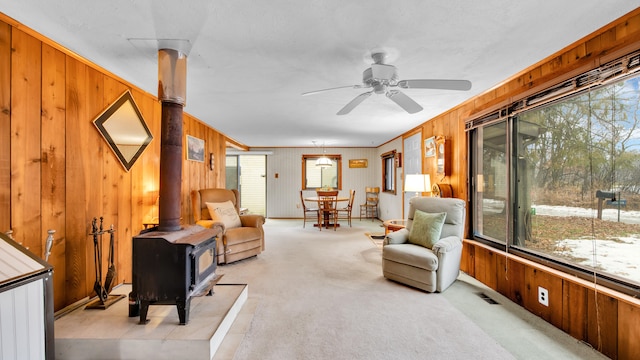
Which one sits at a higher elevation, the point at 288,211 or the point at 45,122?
the point at 45,122

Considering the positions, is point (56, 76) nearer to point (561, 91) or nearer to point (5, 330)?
point (5, 330)

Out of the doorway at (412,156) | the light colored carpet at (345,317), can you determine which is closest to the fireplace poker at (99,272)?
the light colored carpet at (345,317)

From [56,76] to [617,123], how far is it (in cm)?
406

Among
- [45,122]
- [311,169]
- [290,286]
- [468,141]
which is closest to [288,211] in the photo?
[311,169]

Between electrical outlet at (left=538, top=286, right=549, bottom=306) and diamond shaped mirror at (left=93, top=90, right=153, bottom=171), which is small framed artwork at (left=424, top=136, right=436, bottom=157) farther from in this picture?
diamond shaped mirror at (left=93, top=90, right=153, bottom=171)

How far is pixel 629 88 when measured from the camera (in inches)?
69.2

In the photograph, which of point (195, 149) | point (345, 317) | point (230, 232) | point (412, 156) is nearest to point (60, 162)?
point (230, 232)

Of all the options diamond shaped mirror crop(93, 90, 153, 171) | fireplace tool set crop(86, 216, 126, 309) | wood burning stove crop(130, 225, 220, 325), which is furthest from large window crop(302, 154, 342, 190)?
wood burning stove crop(130, 225, 220, 325)

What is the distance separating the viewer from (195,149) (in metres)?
4.52

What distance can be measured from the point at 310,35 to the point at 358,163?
6.35 m

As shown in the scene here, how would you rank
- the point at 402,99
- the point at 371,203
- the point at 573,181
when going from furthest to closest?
the point at 371,203
the point at 402,99
the point at 573,181

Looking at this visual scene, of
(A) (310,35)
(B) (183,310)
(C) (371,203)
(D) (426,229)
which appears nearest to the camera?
(A) (310,35)

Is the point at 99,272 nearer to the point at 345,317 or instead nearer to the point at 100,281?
the point at 100,281

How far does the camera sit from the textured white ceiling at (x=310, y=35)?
1.57 m
